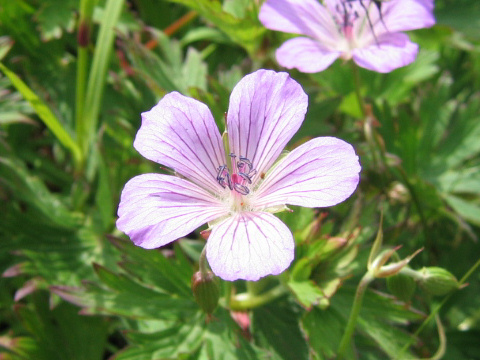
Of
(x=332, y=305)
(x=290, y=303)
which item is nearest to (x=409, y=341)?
(x=332, y=305)

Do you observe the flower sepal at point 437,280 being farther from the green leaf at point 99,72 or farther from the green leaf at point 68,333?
the green leaf at point 99,72

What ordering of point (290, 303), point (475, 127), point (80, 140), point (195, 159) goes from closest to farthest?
point (195, 159)
point (290, 303)
point (80, 140)
point (475, 127)

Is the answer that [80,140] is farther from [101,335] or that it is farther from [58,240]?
[101,335]

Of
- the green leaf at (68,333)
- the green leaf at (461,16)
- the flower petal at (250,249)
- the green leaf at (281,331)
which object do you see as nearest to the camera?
the flower petal at (250,249)

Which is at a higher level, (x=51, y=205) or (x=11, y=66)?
(x=11, y=66)

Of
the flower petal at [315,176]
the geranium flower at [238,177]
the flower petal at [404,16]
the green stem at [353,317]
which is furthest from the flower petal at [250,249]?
the flower petal at [404,16]
